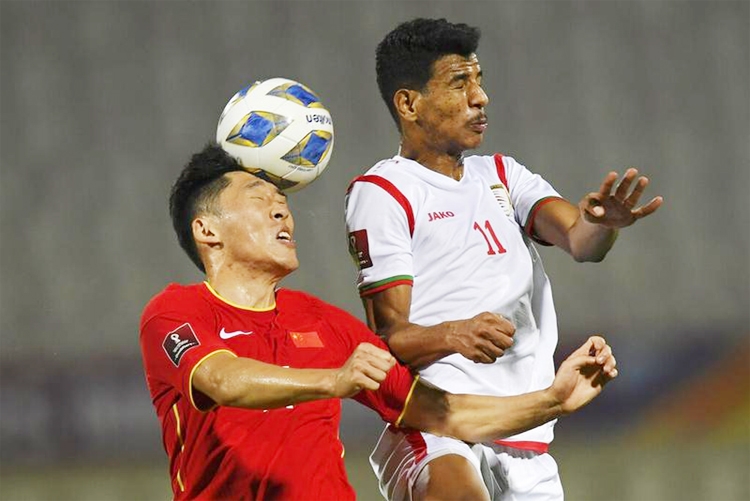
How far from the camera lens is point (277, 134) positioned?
3344 mm

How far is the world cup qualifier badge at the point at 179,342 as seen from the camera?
2.75m

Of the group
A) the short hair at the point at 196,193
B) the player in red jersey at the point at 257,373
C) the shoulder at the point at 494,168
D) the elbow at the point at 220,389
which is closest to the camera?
the elbow at the point at 220,389

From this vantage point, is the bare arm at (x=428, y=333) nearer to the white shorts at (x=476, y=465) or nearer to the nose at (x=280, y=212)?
the white shorts at (x=476, y=465)

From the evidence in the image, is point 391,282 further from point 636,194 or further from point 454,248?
point 636,194

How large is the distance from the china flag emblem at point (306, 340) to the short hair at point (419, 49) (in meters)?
0.88

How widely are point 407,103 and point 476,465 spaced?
106 cm

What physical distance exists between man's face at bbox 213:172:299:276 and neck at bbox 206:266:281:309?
0.07 feet

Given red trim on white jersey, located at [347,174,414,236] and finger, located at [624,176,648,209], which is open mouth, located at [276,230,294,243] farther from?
finger, located at [624,176,648,209]

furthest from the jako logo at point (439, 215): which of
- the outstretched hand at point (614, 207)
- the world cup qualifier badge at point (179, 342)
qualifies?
the world cup qualifier badge at point (179, 342)

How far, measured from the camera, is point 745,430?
8008mm

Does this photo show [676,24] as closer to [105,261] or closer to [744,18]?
[744,18]

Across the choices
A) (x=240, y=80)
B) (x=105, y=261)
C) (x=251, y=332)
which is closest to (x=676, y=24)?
(x=240, y=80)

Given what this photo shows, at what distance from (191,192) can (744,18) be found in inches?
186

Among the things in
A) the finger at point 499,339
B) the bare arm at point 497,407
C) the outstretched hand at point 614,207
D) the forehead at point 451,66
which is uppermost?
the forehead at point 451,66
